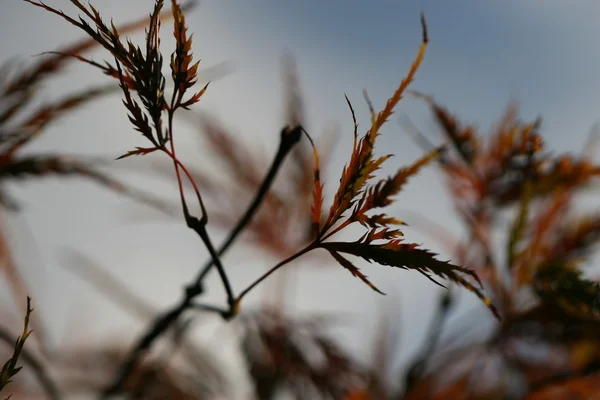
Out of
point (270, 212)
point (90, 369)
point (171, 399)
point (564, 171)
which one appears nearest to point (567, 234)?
point (564, 171)

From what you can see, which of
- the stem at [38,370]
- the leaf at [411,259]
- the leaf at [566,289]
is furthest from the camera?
the stem at [38,370]

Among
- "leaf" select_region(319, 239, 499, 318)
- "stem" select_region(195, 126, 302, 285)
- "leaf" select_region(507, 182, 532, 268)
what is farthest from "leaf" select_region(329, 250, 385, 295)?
"leaf" select_region(507, 182, 532, 268)

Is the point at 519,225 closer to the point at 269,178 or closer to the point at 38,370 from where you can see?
the point at 269,178

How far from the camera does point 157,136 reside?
435mm

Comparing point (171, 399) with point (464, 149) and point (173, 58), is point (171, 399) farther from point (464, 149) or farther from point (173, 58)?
point (173, 58)

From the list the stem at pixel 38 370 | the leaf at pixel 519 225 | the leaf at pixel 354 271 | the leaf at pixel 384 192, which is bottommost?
the stem at pixel 38 370

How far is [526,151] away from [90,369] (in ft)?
4.55

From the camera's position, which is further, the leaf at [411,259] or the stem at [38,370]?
the stem at [38,370]

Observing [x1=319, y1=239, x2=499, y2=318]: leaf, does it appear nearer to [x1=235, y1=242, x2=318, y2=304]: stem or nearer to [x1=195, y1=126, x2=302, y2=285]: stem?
[x1=235, y1=242, x2=318, y2=304]: stem

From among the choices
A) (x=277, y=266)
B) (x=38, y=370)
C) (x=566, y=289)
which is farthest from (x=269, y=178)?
(x=38, y=370)

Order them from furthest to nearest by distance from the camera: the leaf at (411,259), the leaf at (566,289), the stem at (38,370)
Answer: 1. the stem at (38,370)
2. the leaf at (566,289)
3. the leaf at (411,259)

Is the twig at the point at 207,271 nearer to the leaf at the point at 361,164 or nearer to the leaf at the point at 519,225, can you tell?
the leaf at the point at 361,164

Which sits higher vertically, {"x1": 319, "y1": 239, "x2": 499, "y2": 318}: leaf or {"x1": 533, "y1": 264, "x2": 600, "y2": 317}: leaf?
{"x1": 533, "y1": 264, "x2": 600, "y2": 317}: leaf

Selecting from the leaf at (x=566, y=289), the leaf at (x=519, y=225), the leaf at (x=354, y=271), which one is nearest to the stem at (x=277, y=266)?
the leaf at (x=354, y=271)
